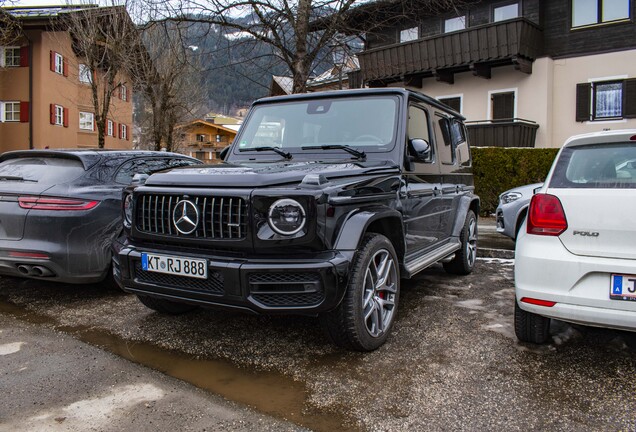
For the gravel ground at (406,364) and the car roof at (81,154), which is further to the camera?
the car roof at (81,154)

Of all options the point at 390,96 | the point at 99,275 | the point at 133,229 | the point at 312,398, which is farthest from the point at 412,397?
the point at 99,275

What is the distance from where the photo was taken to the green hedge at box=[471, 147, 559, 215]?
42.8 ft

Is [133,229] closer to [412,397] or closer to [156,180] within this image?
[156,180]

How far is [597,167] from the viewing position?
3.18 m

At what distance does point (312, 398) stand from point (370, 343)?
699mm

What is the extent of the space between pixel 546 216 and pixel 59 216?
12.9ft

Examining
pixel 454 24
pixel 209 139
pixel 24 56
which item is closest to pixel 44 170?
pixel 454 24

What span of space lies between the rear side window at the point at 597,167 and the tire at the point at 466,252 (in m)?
2.50

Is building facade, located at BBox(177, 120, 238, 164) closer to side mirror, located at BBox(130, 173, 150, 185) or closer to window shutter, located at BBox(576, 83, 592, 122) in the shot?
window shutter, located at BBox(576, 83, 592, 122)

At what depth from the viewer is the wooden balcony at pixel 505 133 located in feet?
53.8

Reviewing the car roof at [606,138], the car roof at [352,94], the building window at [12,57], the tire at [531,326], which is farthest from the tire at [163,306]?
the building window at [12,57]

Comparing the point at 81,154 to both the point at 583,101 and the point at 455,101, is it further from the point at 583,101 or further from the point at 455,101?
the point at 455,101

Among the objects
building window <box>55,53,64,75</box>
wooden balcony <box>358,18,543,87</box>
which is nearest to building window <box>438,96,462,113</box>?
wooden balcony <box>358,18,543,87</box>

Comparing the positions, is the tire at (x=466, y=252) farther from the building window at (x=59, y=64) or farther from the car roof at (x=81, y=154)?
the building window at (x=59, y=64)
